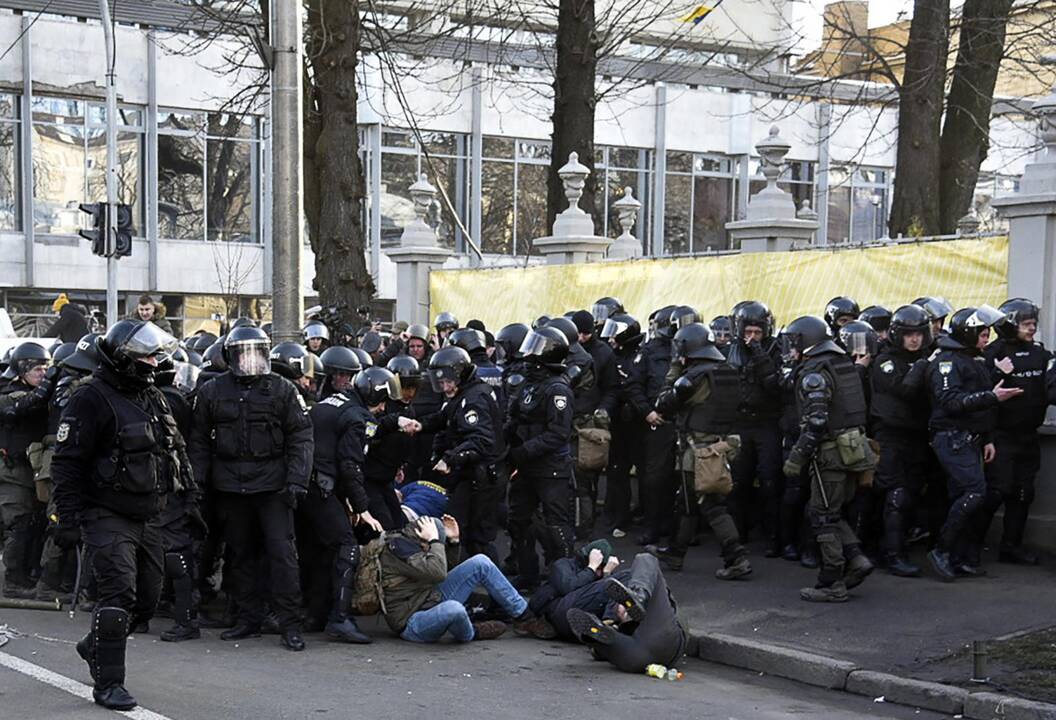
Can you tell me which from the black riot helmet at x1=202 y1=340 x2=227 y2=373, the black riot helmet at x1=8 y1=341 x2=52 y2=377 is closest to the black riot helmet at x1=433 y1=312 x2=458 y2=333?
the black riot helmet at x1=202 y1=340 x2=227 y2=373

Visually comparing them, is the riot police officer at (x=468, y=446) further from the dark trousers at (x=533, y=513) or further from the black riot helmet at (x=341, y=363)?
the black riot helmet at (x=341, y=363)

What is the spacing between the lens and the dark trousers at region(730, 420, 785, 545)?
1120 centimetres

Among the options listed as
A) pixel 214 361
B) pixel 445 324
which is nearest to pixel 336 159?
pixel 445 324

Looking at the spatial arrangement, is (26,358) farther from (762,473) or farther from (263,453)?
(762,473)

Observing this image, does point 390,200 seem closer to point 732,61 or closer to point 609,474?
point 732,61

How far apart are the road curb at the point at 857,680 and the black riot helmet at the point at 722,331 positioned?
3.55m

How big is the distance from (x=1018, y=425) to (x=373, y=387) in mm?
4753

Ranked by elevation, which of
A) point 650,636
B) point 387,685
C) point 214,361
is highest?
point 214,361

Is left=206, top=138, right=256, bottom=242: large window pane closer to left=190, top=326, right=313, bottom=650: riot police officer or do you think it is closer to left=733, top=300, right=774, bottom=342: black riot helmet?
left=733, top=300, right=774, bottom=342: black riot helmet

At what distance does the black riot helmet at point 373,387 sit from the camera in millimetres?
9344

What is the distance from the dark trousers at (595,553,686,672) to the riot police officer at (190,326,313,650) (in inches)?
77.5

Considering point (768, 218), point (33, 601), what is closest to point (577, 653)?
point (33, 601)

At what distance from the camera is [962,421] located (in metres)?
9.84

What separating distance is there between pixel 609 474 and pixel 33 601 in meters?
5.19
